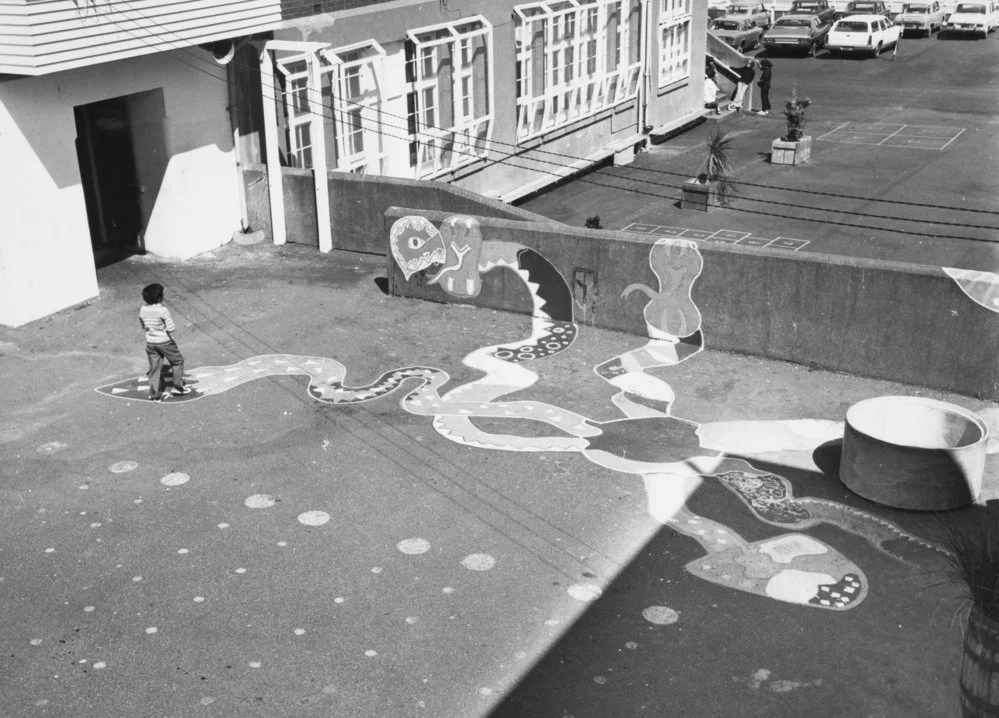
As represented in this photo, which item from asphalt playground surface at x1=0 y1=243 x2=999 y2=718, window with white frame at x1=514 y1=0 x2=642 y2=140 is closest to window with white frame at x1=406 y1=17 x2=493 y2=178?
window with white frame at x1=514 y1=0 x2=642 y2=140

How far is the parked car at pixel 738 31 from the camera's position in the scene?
46531mm

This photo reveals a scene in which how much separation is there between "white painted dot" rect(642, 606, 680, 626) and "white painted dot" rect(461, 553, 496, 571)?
4.97 feet

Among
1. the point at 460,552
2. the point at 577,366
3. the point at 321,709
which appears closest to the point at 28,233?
the point at 577,366

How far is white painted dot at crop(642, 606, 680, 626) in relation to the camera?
30.2 ft

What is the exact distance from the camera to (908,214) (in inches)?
957

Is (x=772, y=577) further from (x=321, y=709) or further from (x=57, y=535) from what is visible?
(x=57, y=535)

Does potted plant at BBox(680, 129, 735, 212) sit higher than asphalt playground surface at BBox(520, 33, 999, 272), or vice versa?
potted plant at BBox(680, 129, 735, 212)

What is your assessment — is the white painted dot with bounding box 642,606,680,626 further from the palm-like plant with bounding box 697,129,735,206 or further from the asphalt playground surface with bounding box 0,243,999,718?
the palm-like plant with bounding box 697,129,735,206

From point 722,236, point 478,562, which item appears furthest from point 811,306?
point 722,236

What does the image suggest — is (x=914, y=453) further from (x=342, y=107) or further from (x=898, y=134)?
(x=898, y=134)

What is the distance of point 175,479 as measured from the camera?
1173 centimetres

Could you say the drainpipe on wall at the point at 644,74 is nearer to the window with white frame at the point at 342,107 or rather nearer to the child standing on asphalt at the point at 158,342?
the window with white frame at the point at 342,107

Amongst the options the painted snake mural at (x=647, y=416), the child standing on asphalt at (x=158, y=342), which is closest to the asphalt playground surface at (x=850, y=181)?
the painted snake mural at (x=647, y=416)

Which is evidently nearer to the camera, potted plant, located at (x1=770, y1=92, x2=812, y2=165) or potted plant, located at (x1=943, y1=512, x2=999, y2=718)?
potted plant, located at (x1=943, y1=512, x2=999, y2=718)
